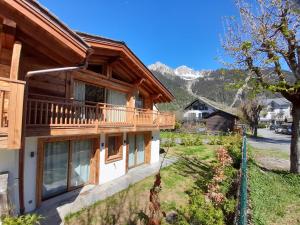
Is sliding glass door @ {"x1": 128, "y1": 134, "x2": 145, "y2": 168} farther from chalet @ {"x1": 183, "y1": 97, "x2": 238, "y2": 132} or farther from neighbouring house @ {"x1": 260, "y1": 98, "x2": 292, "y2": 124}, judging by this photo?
neighbouring house @ {"x1": 260, "y1": 98, "x2": 292, "y2": 124}

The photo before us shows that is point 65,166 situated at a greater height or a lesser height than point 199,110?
lesser

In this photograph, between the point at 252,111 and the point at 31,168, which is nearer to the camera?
the point at 31,168

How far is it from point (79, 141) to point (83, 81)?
2.75 metres

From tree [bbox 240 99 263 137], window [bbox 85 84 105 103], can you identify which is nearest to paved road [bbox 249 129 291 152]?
tree [bbox 240 99 263 137]

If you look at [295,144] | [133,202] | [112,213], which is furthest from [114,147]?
[295,144]

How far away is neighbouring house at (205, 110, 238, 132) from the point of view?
5238cm

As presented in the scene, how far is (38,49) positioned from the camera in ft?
24.8

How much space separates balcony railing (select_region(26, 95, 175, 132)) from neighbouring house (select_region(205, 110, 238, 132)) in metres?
33.8

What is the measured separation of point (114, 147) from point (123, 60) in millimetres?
4835

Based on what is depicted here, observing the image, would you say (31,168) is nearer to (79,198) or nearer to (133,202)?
(79,198)

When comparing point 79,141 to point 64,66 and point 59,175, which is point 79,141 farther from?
point 64,66

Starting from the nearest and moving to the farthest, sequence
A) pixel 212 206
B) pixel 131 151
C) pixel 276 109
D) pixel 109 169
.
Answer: pixel 212 206 → pixel 109 169 → pixel 131 151 → pixel 276 109

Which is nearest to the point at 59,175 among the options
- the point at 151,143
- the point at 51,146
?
the point at 51,146

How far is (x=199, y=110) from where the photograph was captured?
62.0m
